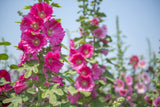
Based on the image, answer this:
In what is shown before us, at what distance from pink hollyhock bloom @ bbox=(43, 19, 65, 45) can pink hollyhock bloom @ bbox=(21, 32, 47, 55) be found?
0.06m

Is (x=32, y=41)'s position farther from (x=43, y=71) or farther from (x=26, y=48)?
(x=43, y=71)

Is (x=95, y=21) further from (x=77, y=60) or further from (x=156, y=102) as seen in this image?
(x=156, y=102)

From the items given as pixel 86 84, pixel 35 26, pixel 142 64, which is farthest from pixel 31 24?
pixel 142 64

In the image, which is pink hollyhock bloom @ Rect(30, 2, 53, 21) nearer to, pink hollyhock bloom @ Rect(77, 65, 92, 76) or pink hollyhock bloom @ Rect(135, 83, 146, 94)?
pink hollyhock bloom @ Rect(77, 65, 92, 76)

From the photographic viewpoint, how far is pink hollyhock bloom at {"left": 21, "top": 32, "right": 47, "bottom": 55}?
1.15 meters

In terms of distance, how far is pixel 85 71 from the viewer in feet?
7.47

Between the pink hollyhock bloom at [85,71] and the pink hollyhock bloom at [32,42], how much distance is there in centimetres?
112

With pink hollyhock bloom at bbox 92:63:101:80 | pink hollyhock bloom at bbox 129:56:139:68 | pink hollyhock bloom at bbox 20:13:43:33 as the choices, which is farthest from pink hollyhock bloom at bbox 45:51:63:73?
pink hollyhock bloom at bbox 129:56:139:68

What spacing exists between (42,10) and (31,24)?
138 millimetres

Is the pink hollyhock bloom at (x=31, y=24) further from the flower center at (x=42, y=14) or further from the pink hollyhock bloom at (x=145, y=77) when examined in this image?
the pink hollyhock bloom at (x=145, y=77)

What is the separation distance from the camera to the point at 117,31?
4.64 m

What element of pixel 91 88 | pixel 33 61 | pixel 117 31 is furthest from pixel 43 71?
pixel 117 31

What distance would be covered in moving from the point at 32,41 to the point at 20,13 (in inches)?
24.4

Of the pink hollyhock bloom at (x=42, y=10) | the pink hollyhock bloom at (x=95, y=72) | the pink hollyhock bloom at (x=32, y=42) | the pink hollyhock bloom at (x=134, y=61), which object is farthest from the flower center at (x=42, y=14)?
the pink hollyhock bloom at (x=134, y=61)
